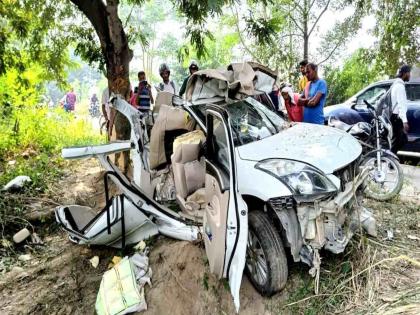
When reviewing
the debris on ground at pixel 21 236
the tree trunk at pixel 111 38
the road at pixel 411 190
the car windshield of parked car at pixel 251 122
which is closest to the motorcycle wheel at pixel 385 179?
the road at pixel 411 190

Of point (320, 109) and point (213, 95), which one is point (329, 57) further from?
point (213, 95)

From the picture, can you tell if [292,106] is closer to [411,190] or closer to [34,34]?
[411,190]

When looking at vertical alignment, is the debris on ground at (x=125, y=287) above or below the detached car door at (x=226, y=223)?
below

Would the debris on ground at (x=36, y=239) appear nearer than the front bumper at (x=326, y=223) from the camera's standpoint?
No

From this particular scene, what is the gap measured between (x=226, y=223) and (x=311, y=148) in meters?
1.09

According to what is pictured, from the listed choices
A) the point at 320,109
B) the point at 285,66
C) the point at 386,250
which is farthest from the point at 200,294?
the point at 285,66

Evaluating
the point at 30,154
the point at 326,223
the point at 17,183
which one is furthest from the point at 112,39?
the point at 326,223

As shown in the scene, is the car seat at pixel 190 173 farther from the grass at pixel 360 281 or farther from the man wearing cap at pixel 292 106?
the man wearing cap at pixel 292 106

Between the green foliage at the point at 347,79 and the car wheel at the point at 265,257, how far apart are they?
11120 millimetres

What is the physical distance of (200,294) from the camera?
3.68 metres

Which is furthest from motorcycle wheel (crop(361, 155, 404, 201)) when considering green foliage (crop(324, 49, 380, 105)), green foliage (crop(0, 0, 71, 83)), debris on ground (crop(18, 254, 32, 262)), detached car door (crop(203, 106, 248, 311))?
green foliage (crop(324, 49, 380, 105))

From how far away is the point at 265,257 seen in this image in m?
3.24

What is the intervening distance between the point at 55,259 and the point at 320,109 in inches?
154

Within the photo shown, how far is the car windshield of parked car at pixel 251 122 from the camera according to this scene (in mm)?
3965
